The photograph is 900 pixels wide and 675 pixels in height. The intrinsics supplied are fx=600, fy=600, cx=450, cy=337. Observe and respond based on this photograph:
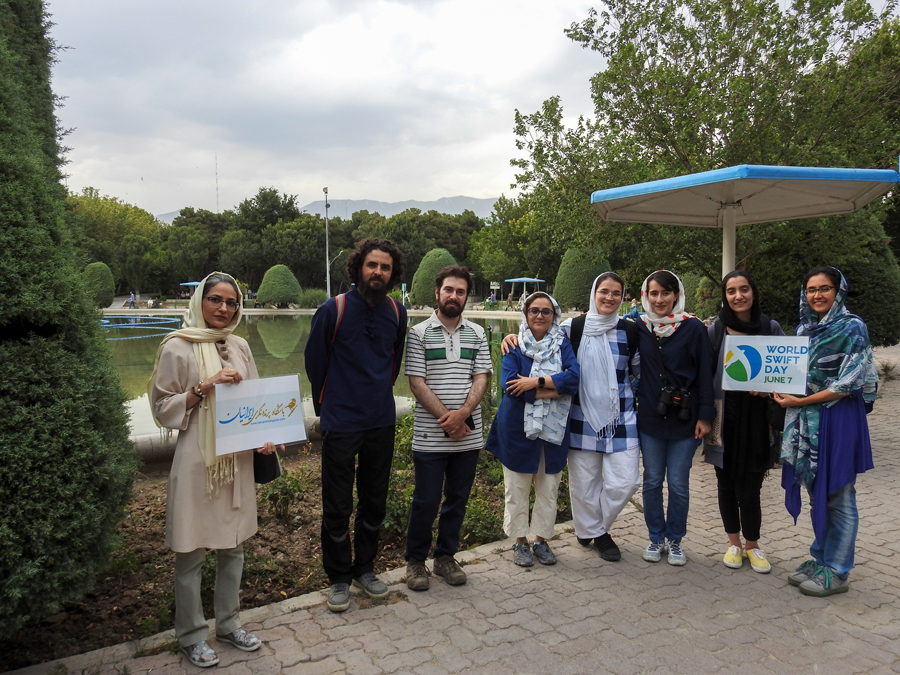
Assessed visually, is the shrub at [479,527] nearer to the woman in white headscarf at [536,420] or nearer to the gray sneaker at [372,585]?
the woman in white headscarf at [536,420]

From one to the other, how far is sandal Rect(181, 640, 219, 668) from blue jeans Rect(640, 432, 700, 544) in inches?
108

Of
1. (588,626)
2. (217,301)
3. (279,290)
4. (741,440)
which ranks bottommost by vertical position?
(588,626)

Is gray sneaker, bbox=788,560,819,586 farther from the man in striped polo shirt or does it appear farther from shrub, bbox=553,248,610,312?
shrub, bbox=553,248,610,312

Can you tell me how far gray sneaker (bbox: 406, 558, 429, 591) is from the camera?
3551 millimetres

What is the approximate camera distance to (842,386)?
3447mm

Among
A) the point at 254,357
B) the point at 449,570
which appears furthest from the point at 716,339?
the point at 254,357

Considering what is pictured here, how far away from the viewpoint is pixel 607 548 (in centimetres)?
409

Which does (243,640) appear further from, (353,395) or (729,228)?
(729,228)

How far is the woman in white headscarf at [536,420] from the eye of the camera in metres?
3.81

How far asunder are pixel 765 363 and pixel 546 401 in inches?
52.4

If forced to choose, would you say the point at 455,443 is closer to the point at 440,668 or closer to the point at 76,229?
the point at 440,668

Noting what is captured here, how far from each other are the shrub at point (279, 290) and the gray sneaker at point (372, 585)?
130 feet

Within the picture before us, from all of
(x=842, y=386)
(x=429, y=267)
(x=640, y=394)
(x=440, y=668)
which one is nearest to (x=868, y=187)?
(x=842, y=386)

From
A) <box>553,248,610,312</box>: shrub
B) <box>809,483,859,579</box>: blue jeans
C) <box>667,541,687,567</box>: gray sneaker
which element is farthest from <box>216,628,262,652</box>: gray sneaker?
<box>553,248,610,312</box>: shrub
